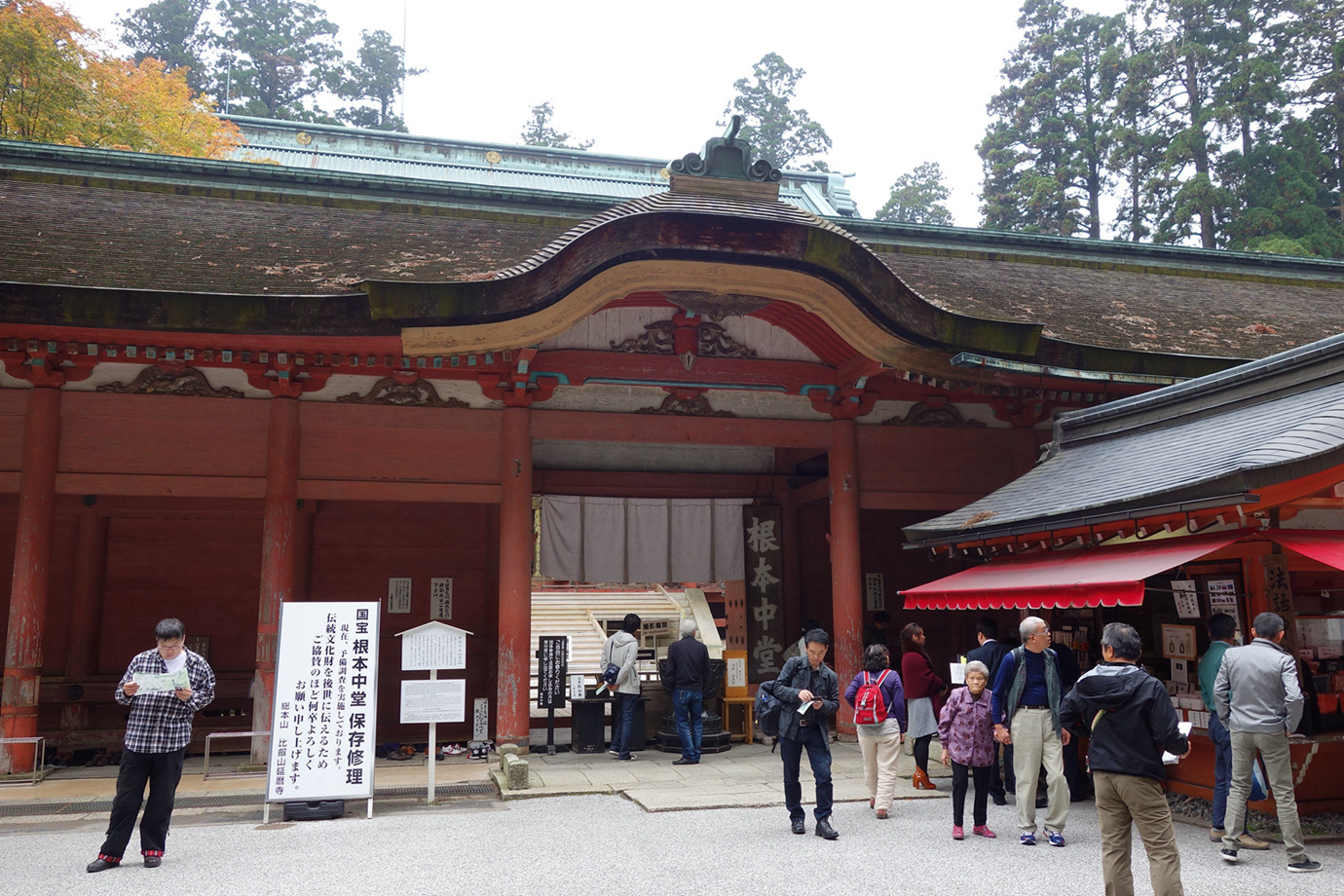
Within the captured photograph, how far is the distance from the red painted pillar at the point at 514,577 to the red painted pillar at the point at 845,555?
11.2ft

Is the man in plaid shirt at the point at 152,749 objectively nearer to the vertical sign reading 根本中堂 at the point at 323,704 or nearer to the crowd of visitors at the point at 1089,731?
the vertical sign reading 根本中堂 at the point at 323,704

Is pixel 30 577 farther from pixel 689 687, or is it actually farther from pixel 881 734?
pixel 881 734

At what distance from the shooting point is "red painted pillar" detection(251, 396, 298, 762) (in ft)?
29.0

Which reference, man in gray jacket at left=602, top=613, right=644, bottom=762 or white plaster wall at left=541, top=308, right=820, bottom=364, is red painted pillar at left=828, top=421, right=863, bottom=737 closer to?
white plaster wall at left=541, top=308, right=820, bottom=364

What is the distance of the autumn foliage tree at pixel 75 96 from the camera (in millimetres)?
17656

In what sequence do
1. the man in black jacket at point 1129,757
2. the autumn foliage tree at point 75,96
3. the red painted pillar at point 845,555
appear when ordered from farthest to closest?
the autumn foliage tree at point 75,96
the red painted pillar at point 845,555
the man in black jacket at point 1129,757

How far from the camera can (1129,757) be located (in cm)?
450

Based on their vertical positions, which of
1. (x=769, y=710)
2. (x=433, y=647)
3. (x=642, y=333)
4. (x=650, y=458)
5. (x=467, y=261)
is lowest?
(x=769, y=710)

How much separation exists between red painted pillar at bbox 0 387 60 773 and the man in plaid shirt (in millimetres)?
3370

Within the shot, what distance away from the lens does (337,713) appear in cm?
705

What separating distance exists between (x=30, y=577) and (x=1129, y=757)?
9072mm

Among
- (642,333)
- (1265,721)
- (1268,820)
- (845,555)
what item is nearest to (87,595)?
(642,333)

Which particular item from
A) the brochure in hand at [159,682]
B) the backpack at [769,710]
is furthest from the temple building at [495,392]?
the brochure in hand at [159,682]

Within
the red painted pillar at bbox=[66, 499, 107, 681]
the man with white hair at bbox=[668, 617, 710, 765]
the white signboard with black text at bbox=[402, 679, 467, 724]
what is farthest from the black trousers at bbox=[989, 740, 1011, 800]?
the red painted pillar at bbox=[66, 499, 107, 681]
